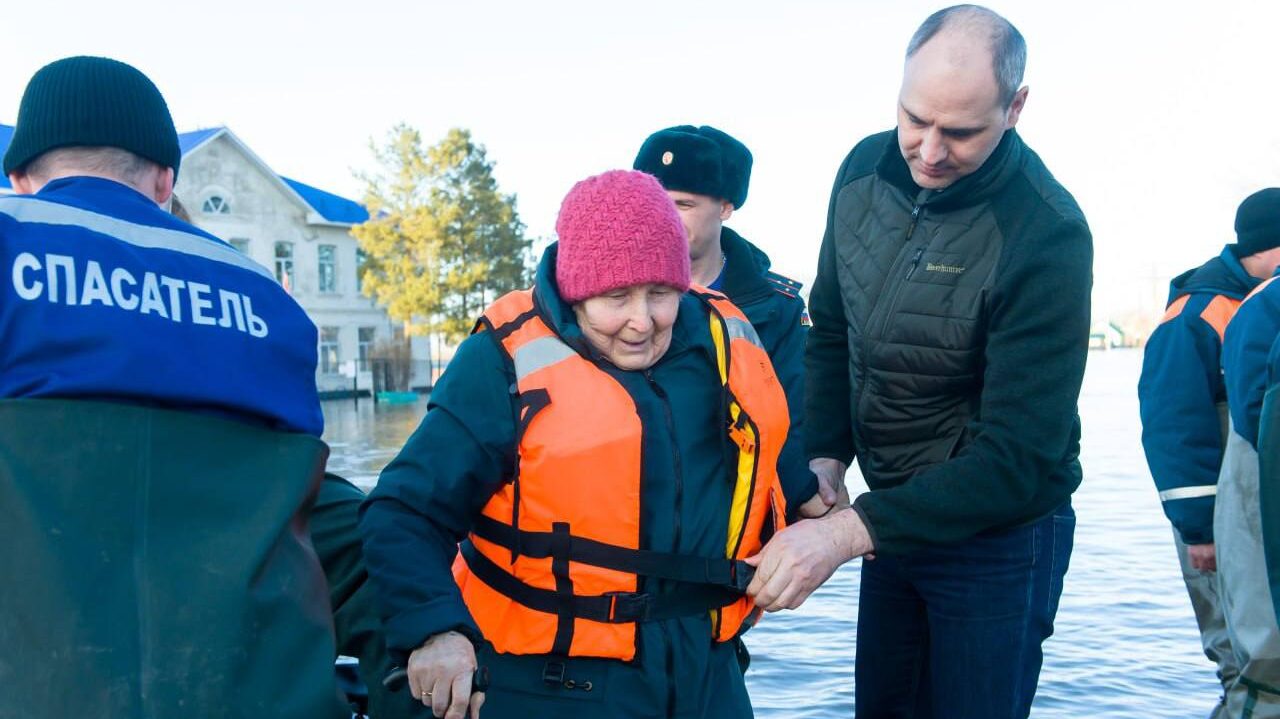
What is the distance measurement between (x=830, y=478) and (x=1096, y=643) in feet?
14.1

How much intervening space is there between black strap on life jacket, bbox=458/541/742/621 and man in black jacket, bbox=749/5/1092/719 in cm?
18

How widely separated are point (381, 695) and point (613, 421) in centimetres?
83

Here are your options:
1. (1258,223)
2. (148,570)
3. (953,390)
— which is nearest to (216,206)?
(1258,223)

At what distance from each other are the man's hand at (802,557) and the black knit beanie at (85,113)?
1499 mm

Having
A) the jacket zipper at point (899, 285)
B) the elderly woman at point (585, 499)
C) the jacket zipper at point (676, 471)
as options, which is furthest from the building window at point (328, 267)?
the jacket zipper at point (676, 471)

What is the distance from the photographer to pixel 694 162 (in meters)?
4.42

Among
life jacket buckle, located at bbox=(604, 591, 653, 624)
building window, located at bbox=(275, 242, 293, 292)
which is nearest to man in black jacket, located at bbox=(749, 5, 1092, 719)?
life jacket buckle, located at bbox=(604, 591, 653, 624)

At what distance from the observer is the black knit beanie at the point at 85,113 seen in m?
2.21

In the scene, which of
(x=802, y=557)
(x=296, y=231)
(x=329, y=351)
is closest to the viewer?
(x=802, y=557)

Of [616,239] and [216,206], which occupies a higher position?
[216,206]

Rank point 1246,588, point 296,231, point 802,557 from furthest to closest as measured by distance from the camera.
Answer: point 296,231 < point 1246,588 < point 802,557

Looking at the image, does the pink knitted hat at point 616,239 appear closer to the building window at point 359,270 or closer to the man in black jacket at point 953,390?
the man in black jacket at point 953,390

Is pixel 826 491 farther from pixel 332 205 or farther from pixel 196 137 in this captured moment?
pixel 332 205

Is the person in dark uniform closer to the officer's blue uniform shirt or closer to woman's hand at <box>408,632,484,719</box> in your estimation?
woman's hand at <box>408,632,484,719</box>
